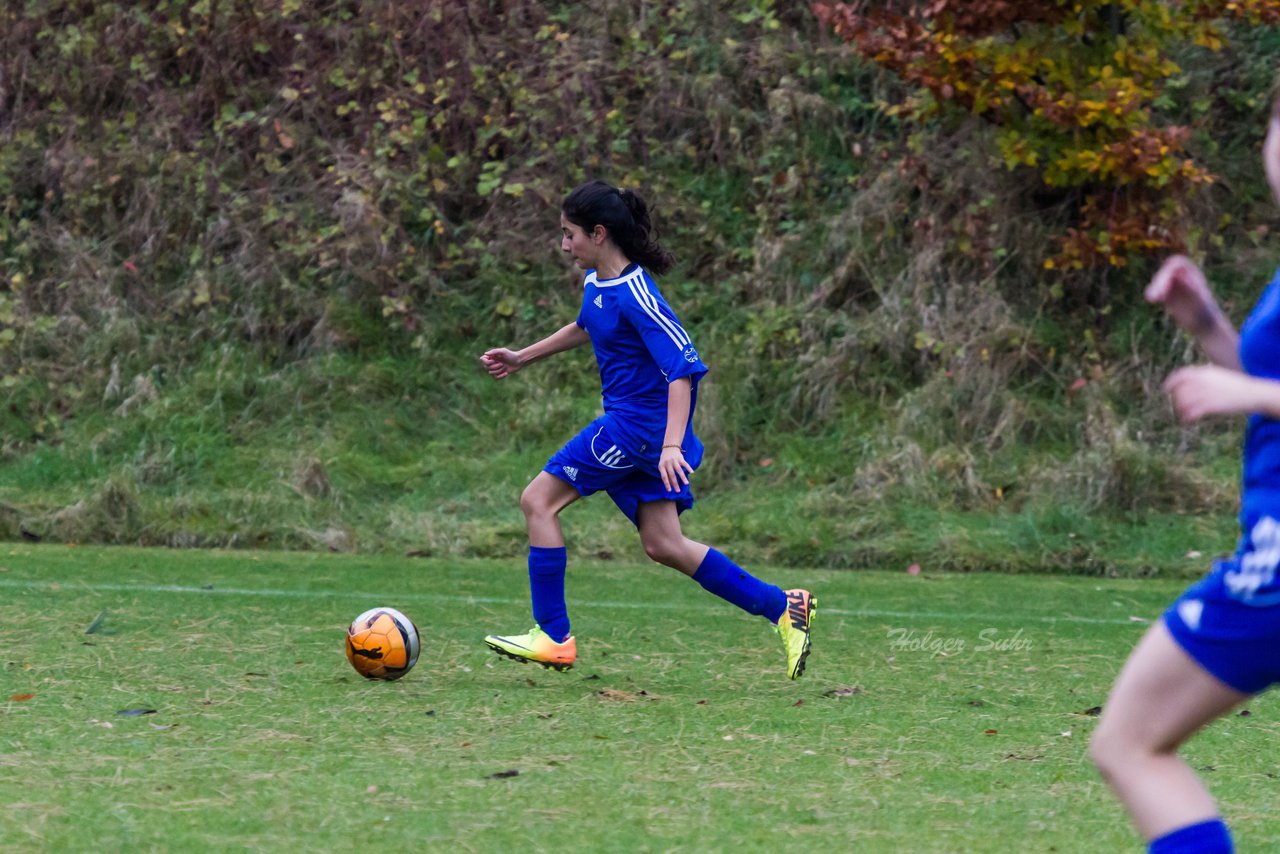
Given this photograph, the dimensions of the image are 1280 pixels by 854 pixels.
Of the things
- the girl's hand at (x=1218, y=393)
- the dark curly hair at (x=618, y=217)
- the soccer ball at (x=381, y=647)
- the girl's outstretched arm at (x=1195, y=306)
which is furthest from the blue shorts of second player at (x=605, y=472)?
the girl's hand at (x=1218, y=393)

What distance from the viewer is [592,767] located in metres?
4.33

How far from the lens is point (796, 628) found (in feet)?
18.9

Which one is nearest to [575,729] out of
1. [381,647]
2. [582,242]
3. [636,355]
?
[381,647]

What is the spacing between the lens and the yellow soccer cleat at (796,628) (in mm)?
5715

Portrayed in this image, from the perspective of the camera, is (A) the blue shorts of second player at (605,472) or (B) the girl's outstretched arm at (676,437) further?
(A) the blue shorts of second player at (605,472)

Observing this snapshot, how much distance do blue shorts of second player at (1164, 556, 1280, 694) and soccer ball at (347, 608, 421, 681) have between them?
3560 mm

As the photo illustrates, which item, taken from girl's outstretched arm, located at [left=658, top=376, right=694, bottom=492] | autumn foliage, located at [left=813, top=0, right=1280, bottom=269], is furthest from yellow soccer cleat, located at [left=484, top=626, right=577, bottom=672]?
autumn foliage, located at [left=813, top=0, right=1280, bottom=269]

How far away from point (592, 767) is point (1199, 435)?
742 cm

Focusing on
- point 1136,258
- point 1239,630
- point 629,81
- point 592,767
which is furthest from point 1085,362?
point 1239,630

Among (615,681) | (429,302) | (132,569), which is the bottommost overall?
(132,569)

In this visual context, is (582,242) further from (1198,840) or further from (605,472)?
(1198,840)

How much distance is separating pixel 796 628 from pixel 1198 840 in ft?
10.9

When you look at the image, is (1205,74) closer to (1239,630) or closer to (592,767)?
(592,767)

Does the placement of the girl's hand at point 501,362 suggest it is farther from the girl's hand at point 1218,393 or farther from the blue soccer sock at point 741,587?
the girl's hand at point 1218,393
